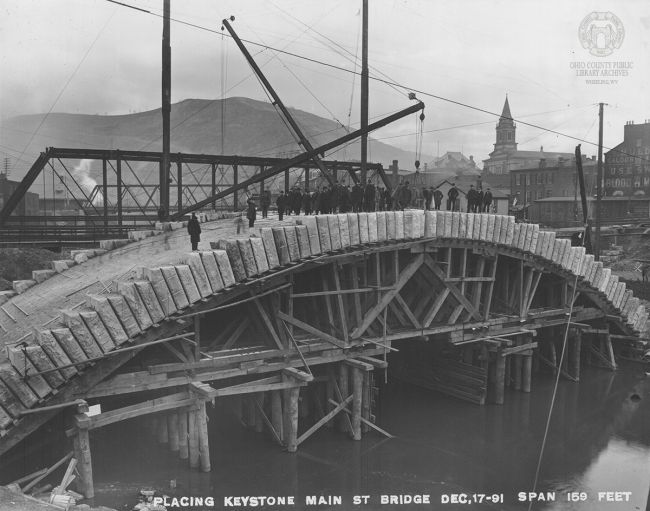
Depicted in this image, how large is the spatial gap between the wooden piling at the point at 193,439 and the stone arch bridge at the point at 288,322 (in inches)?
1.1

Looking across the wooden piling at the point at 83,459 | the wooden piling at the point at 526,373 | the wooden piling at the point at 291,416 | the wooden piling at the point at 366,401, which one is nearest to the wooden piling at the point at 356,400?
the wooden piling at the point at 366,401

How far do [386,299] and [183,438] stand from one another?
7.36 metres

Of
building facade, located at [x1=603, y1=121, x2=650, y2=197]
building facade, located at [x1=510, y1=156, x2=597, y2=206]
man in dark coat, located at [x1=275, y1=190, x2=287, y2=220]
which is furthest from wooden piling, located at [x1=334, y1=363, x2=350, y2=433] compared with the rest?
building facade, located at [x1=510, y1=156, x2=597, y2=206]

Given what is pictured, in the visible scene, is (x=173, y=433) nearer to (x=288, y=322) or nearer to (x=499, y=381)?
(x=288, y=322)

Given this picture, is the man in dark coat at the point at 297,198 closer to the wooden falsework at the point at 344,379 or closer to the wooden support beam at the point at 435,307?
the wooden support beam at the point at 435,307

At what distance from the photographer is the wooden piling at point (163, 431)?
1698 centimetres

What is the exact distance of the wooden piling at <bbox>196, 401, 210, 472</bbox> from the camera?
15508 mm

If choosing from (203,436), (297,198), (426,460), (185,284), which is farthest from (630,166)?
(185,284)

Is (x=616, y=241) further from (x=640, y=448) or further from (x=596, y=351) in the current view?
(x=640, y=448)

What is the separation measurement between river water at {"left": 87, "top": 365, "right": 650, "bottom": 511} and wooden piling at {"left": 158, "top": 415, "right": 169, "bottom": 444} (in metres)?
0.27

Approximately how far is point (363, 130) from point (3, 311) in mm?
13930

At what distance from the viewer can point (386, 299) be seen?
19609mm

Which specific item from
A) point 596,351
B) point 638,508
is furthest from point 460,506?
point 596,351

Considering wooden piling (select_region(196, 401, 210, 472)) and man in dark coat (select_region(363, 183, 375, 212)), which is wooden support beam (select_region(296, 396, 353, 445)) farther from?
man in dark coat (select_region(363, 183, 375, 212))
